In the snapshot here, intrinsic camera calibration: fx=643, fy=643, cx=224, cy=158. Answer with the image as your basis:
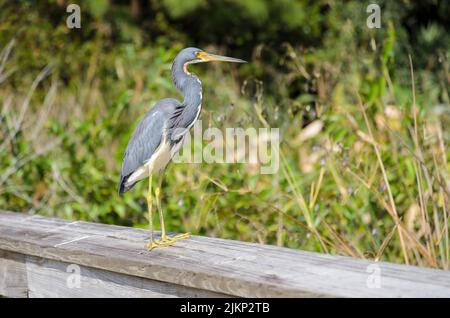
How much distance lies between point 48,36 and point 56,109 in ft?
7.18

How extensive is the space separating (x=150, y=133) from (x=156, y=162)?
10cm

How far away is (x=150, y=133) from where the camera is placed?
1.97 metres

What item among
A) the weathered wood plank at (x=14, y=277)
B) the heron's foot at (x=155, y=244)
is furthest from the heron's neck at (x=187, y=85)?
the weathered wood plank at (x=14, y=277)

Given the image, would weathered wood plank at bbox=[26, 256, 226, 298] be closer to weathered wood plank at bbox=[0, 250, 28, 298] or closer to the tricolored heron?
weathered wood plank at bbox=[0, 250, 28, 298]

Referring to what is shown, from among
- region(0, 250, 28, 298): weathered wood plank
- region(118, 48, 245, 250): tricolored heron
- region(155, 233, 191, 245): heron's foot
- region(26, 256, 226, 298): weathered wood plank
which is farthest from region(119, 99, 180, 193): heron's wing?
region(0, 250, 28, 298): weathered wood plank

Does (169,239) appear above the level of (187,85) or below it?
below

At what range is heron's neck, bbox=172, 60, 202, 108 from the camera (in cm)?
194

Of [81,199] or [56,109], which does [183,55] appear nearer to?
[81,199]

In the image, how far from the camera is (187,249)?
191cm

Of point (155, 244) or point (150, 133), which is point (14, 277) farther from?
point (150, 133)

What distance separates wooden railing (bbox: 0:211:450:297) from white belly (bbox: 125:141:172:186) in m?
0.22

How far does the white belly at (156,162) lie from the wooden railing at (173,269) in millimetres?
217

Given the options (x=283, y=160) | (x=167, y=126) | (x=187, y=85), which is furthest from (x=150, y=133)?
(x=283, y=160)

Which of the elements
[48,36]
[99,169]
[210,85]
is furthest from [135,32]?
[99,169]
